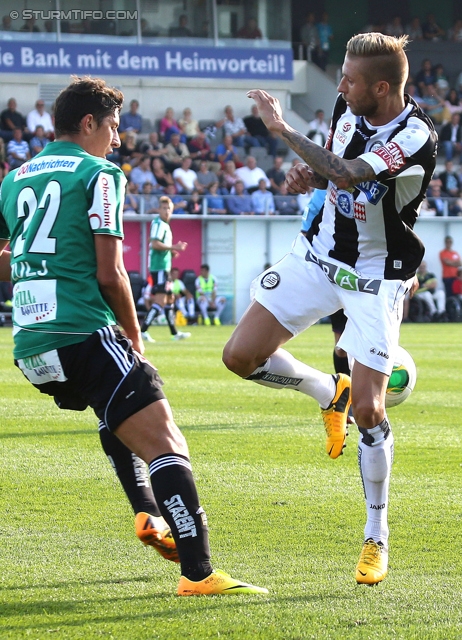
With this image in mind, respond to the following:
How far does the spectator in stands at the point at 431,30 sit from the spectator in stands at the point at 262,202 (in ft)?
42.4

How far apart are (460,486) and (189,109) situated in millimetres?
24795

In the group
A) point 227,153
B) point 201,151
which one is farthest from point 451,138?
point 201,151

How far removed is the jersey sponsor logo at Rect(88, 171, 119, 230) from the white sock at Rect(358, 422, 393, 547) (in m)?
1.60

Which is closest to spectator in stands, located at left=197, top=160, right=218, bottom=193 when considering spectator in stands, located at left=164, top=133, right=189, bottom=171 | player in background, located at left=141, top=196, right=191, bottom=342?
spectator in stands, located at left=164, top=133, right=189, bottom=171

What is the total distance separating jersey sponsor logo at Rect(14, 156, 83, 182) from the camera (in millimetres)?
3787

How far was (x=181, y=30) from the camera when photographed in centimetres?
3161

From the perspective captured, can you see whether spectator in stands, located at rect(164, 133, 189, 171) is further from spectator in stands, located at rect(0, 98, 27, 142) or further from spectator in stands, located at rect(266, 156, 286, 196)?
spectator in stands, located at rect(0, 98, 27, 142)

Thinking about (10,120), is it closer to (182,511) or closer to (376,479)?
(376,479)

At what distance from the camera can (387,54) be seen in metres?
4.54

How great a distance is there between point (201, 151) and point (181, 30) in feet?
17.4

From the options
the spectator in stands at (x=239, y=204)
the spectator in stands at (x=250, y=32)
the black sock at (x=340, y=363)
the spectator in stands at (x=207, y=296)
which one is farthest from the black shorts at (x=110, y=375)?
the spectator in stands at (x=250, y=32)

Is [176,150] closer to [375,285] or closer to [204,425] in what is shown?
[204,425]

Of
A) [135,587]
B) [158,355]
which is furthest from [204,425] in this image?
[158,355]

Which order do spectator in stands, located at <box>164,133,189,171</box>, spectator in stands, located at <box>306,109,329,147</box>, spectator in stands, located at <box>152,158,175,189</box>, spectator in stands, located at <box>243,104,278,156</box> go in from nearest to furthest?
Result: spectator in stands, located at <box>152,158,175,189</box> → spectator in stands, located at <box>164,133,189,171</box> → spectator in stands, located at <box>306,109,329,147</box> → spectator in stands, located at <box>243,104,278,156</box>
